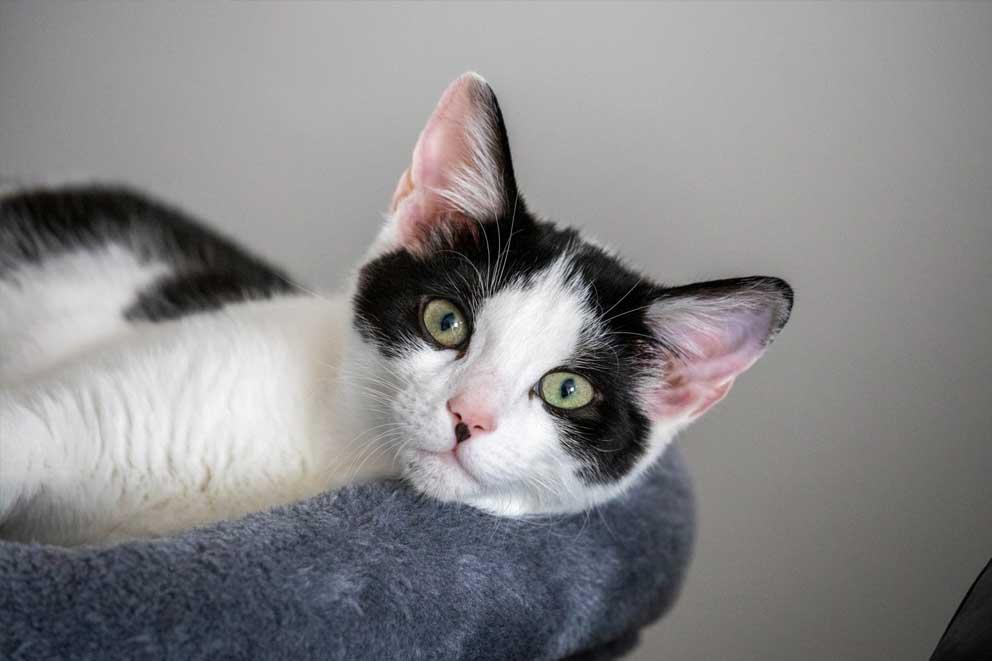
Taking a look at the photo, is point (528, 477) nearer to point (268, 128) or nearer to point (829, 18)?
point (829, 18)

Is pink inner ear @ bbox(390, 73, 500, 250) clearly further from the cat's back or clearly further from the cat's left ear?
the cat's back

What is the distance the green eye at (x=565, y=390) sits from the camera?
949 mm

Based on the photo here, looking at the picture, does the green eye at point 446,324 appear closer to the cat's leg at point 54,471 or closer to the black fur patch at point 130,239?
the cat's leg at point 54,471

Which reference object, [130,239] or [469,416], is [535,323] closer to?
[469,416]

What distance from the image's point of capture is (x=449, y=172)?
1057 mm

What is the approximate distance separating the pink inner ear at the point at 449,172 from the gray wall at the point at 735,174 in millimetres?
667

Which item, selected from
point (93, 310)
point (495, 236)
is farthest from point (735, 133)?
point (93, 310)

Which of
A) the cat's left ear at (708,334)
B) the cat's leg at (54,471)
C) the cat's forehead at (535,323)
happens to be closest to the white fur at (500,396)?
the cat's forehead at (535,323)

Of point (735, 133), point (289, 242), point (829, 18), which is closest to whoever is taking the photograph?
point (829, 18)

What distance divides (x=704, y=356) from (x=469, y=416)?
1.13ft

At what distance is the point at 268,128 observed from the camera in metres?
1.97

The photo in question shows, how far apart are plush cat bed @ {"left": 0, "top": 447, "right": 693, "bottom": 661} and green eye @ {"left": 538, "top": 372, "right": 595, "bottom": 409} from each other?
0.19 m

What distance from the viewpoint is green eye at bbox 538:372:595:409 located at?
3.11 ft

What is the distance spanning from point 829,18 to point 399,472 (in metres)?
1.24
